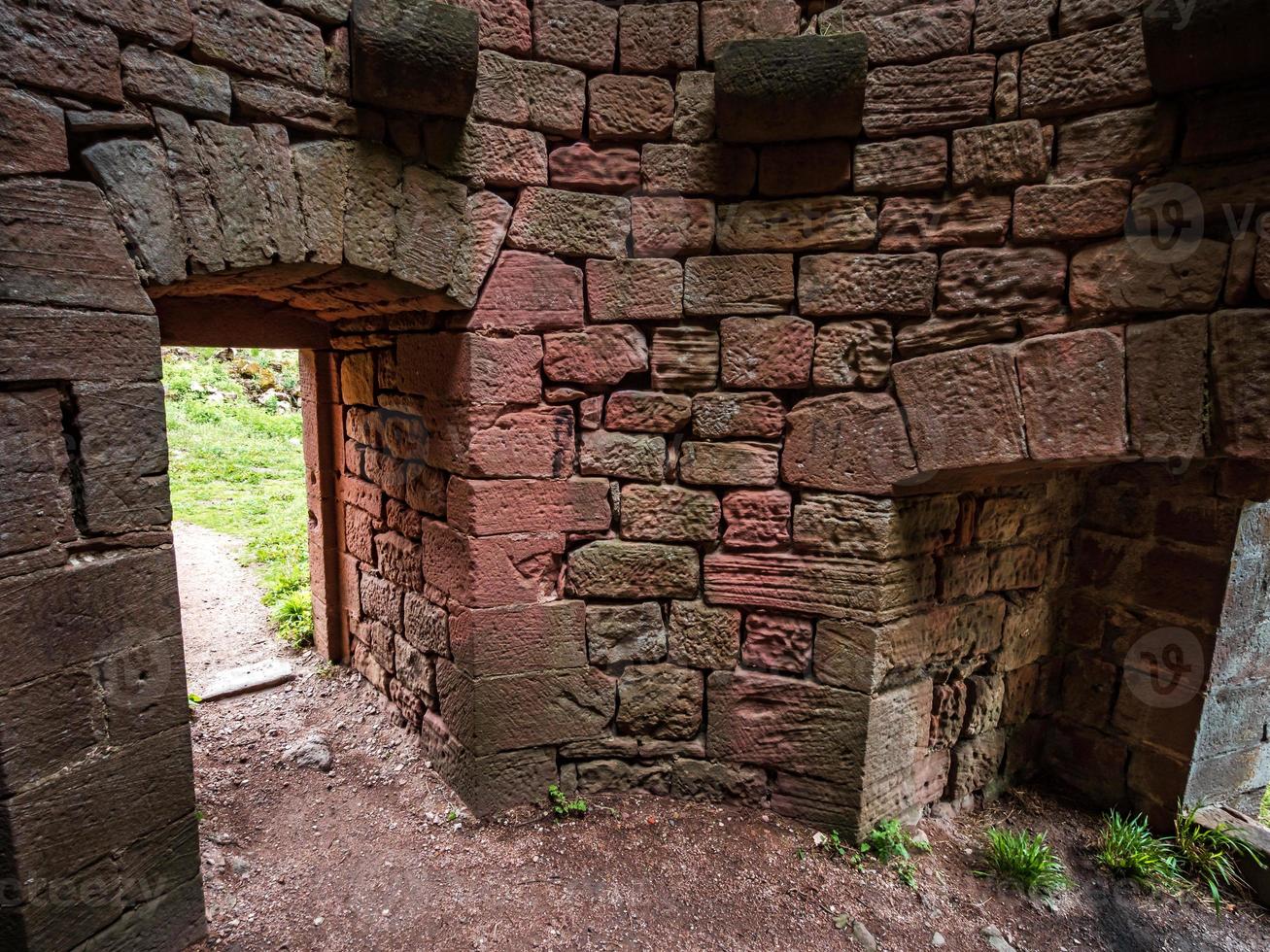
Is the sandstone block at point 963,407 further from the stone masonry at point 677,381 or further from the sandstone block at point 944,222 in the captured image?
the sandstone block at point 944,222

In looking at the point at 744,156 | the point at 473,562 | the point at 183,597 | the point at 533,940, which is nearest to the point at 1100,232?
the point at 744,156

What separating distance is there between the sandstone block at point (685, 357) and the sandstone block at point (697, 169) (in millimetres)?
599

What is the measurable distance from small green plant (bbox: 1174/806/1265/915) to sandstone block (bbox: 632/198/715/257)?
3.73m

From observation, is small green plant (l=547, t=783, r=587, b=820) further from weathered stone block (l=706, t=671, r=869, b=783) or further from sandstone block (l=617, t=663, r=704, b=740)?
weathered stone block (l=706, t=671, r=869, b=783)

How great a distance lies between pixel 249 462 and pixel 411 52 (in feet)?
28.3

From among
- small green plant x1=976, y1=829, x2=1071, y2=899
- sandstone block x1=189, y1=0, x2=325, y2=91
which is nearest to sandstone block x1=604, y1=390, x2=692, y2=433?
sandstone block x1=189, y1=0, x2=325, y2=91

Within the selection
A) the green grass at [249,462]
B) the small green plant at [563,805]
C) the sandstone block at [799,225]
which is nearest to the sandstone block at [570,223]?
the sandstone block at [799,225]

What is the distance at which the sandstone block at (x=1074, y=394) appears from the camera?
242cm

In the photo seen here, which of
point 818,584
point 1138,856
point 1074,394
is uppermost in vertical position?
point 1074,394

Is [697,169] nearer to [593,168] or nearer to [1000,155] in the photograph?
[593,168]

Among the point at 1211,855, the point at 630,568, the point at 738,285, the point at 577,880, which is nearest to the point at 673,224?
the point at 738,285

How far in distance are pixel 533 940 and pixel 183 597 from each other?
4539 mm

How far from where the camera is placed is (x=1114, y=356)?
241 cm

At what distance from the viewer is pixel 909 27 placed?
2.56m
